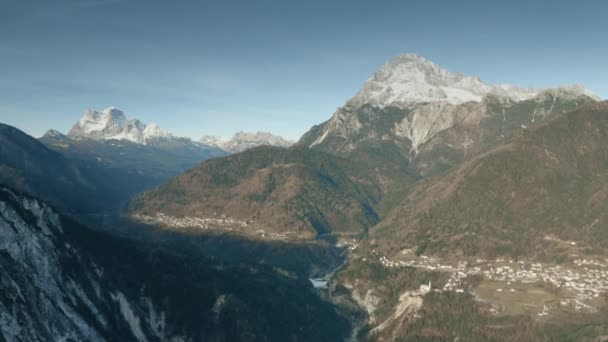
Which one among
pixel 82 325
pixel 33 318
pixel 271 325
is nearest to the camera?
pixel 33 318

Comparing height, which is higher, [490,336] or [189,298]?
[189,298]

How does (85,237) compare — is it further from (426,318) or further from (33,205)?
(426,318)

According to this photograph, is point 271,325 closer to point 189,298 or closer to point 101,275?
point 189,298

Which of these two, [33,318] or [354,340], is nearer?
[33,318]

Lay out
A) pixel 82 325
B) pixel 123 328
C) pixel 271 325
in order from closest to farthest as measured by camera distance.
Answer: pixel 82 325 → pixel 123 328 → pixel 271 325

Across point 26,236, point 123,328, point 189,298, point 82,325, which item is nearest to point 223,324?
point 189,298

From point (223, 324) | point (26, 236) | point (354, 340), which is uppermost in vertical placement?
point (26, 236)

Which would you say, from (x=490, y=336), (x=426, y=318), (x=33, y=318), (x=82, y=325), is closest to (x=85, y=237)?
(x=82, y=325)
